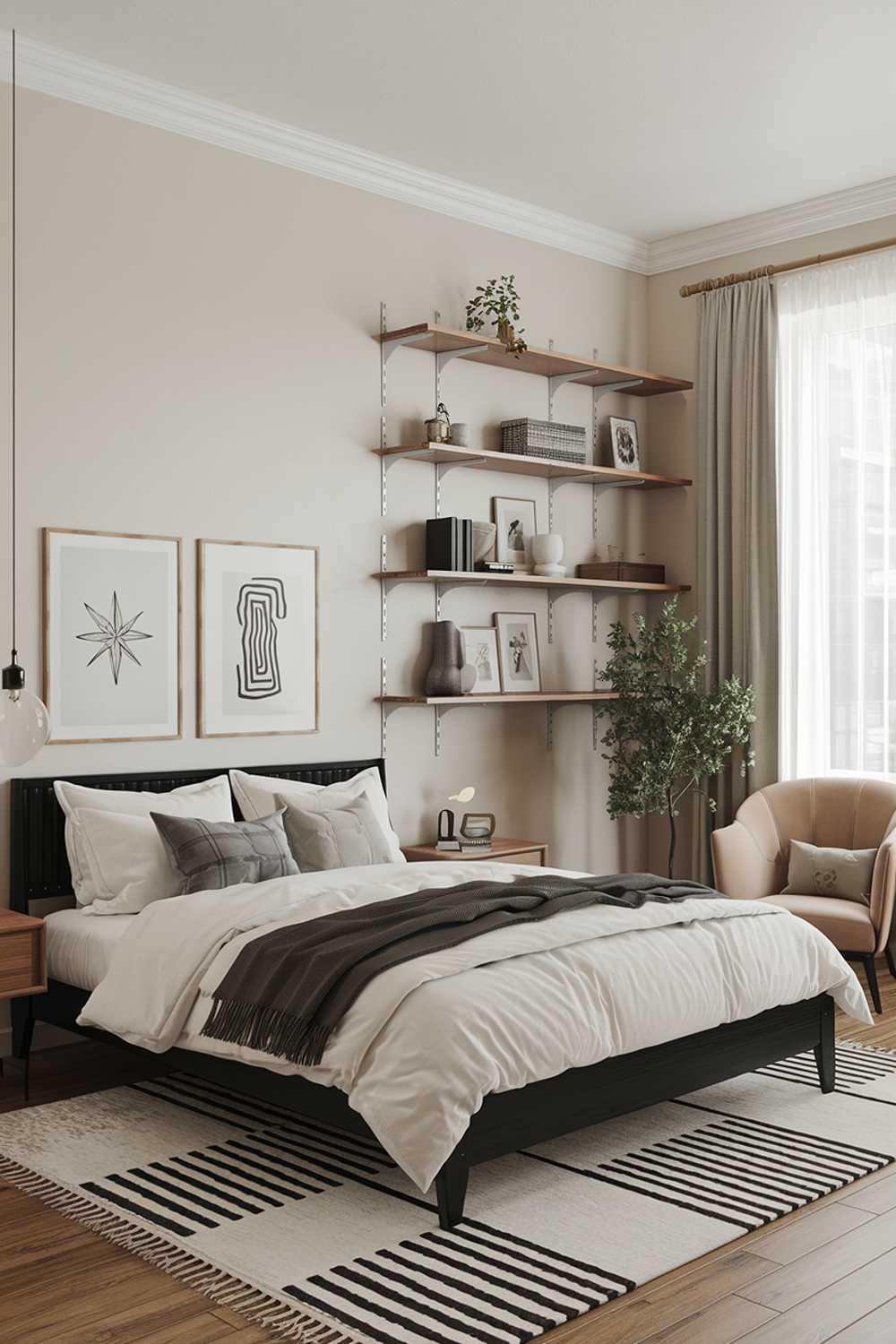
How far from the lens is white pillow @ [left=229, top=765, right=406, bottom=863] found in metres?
4.80

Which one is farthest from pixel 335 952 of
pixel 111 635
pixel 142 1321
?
pixel 111 635

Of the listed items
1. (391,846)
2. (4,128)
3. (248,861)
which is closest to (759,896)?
(391,846)

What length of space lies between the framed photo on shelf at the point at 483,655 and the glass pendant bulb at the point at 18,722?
239 centimetres

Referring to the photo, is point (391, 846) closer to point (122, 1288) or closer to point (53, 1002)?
point (53, 1002)

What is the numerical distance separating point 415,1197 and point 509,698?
9.18ft

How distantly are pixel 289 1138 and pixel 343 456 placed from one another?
277cm

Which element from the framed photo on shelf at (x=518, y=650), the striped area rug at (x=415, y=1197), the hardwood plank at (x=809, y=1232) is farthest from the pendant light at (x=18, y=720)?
the framed photo on shelf at (x=518, y=650)

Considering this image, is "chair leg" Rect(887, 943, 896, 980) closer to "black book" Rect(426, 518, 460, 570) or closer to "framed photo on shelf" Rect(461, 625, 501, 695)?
"framed photo on shelf" Rect(461, 625, 501, 695)

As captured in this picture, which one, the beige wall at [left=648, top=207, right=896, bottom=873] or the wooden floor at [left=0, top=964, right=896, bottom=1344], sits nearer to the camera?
the wooden floor at [left=0, top=964, right=896, bottom=1344]

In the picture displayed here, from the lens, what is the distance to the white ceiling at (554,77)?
4230 millimetres

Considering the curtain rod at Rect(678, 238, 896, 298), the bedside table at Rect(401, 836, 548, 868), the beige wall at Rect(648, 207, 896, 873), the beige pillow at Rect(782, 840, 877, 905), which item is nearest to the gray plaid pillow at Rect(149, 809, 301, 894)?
the bedside table at Rect(401, 836, 548, 868)

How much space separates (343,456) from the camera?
5.38m

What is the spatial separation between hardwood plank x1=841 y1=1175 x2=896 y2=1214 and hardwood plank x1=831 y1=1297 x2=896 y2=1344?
52 centimetres

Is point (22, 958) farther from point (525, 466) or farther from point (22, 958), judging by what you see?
point (525, 466)
